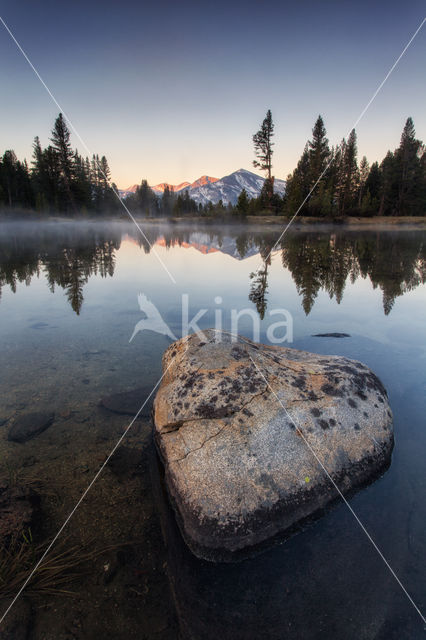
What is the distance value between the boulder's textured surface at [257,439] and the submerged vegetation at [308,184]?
51.4 metres

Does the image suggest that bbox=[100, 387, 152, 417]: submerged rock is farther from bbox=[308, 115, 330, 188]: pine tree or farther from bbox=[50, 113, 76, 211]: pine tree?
bbox=[50, 113, 76, 211]: pine tree

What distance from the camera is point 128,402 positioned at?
462 cm

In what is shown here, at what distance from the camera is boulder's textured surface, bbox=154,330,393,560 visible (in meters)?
2.60

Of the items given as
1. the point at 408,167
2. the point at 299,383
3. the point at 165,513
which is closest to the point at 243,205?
the point at 408,167

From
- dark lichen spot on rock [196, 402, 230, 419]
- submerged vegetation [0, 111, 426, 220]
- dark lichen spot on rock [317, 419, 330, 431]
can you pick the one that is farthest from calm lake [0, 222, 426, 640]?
submerged vegetation [0, 111, 426, 220]

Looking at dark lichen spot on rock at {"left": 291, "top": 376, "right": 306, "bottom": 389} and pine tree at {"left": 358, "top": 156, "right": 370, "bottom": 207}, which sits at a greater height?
pine tree at {"left": 358, "top": 156, "right": 370, "bottom": 207}

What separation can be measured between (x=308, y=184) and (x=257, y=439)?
64.8 m

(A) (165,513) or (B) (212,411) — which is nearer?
(A) (165,513)

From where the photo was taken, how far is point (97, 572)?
2.33m

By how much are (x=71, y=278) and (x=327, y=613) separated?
13.0 metres

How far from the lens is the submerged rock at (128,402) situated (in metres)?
4.45

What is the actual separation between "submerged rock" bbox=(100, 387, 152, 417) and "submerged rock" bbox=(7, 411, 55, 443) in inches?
30.9
